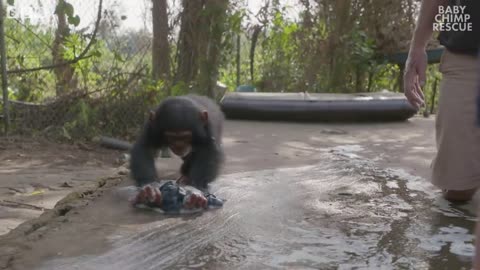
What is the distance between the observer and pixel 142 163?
3582 mm

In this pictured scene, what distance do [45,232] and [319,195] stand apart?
150cm

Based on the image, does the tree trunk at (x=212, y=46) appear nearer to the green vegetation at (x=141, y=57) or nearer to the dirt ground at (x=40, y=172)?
the green vegetation at (x=141, y=57)

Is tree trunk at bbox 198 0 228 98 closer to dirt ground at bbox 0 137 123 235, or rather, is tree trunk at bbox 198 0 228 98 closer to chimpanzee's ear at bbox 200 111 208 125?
dirt ground at bbox 0 137 123 235

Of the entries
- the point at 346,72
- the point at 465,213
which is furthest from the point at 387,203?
the point at 346,72

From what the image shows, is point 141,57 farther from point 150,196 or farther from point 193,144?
point 150,196

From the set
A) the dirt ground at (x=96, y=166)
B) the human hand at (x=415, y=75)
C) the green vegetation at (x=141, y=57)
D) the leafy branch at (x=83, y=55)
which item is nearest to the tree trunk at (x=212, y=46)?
the green vegetation at (x=141, y=57)

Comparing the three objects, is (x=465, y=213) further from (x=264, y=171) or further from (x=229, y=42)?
(x=229, y=42)

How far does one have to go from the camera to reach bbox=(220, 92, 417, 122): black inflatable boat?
25.3ft

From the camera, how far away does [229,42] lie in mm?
8344

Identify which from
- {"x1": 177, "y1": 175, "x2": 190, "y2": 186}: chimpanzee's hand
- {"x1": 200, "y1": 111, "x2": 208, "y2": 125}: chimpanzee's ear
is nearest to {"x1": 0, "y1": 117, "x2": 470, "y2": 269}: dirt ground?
{"x1": 177, "y1": 175, "x2": 190, "y2": 186}: chimpanzee's hand

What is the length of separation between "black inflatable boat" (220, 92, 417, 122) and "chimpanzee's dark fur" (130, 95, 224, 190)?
13.4 ft

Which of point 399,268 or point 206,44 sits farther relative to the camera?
point 206,44

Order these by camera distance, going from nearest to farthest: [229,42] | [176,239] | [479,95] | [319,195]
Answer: [479,95] → [176,239] → [319,195] → [229,42]

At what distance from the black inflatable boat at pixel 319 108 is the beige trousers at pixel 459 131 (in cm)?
411
